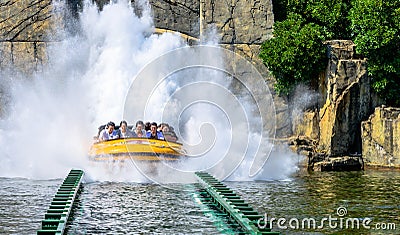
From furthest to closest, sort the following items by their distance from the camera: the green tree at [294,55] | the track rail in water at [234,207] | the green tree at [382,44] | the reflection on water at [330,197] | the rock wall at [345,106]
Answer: the green tree at [294,55] < the green tree at [382,44] < the rock wall at [345,106] < the reflection on water at [330,197] < the track rail in water at [234,207]

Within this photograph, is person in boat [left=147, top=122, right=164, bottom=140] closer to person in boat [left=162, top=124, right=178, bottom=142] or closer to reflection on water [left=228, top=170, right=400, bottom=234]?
person in boat [left=162, top=124, right=178, bottom=142]

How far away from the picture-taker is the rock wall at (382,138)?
2512 cm

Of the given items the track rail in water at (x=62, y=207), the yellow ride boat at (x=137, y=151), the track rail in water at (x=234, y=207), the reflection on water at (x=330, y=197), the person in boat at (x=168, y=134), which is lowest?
the reflection on water at (x=330, y=197)

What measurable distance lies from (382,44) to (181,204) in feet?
35.1

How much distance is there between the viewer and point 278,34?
2805cm

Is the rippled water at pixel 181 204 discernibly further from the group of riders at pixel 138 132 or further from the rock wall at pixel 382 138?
the rock wall at pixel 382 138

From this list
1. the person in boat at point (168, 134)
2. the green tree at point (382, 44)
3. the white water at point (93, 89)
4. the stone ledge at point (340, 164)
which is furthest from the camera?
the white water at point (93, 89)

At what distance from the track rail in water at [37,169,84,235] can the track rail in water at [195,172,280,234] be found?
8.60 feet

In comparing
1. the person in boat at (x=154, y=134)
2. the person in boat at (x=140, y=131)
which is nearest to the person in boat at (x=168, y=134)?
the person in boat at (x=154, y=134)

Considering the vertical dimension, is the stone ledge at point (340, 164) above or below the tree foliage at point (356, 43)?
below

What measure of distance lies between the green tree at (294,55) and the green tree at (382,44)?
3.78 feet

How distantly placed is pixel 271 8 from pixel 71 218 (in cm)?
1457

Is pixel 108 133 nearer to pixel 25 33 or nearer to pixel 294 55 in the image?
pixel 294 55

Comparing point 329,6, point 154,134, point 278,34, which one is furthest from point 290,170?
point 329,6
